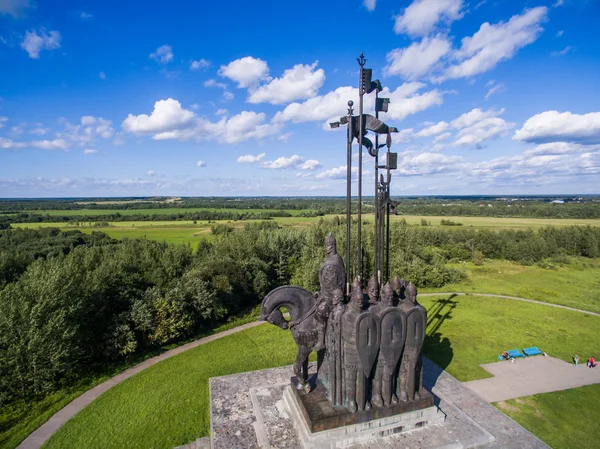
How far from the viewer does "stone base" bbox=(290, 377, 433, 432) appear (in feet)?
32.1

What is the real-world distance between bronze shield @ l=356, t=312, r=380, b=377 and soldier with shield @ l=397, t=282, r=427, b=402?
3.48 feet

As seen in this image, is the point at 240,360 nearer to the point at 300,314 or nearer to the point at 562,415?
the point at 300,314

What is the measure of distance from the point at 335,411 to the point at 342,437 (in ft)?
2.28

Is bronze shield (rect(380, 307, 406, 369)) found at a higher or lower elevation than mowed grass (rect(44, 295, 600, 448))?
higher

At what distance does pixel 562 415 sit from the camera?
12586mm

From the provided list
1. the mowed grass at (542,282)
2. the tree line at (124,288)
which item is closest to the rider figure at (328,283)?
the tree line at (124,288)

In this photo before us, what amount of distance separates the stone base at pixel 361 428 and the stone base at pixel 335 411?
0.05 meters

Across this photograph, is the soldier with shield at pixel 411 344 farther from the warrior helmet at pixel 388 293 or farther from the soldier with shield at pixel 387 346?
the warrior helmet at pixel 388 293

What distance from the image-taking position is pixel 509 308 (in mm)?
26219

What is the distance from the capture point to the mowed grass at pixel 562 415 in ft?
37.0

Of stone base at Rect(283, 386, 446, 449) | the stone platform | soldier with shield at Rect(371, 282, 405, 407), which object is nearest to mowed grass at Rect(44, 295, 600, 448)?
the stone platform

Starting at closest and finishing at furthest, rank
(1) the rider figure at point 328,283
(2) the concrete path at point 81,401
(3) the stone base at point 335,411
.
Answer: (3) the stone base at point 335,411, (1) the rider figure at point 328,283, (2) the concrete path at point 81,401

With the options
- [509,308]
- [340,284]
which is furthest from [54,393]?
[509,308]

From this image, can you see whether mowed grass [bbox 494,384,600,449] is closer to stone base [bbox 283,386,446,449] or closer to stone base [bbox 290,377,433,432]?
stone base [bbox 283,386,446,449]
